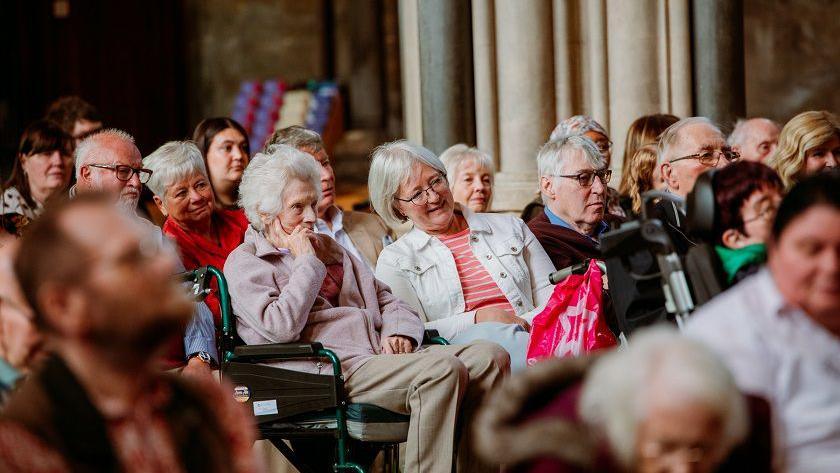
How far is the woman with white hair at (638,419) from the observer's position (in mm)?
2006

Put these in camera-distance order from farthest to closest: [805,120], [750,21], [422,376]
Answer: [750,21] → [805,120] → [422,376]

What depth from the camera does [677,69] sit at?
249 inches

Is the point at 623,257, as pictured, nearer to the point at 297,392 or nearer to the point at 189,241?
the point at 297,392

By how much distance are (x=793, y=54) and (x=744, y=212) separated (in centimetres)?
592

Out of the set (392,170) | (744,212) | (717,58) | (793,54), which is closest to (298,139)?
(392,170)

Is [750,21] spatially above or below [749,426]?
above

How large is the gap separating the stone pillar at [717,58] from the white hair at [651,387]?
172 inches

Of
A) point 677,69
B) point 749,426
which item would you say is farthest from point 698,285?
point 677,69

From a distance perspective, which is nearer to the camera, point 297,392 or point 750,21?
point 297,392

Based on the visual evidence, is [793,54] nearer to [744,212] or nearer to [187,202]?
[187,202]

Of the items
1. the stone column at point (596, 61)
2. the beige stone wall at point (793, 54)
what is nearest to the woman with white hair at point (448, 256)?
the stone column at point (596, 61)

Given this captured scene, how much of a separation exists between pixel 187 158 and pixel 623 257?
1866 millimetres

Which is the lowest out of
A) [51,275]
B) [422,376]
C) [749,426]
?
[422,376]

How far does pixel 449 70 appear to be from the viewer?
6480mm
